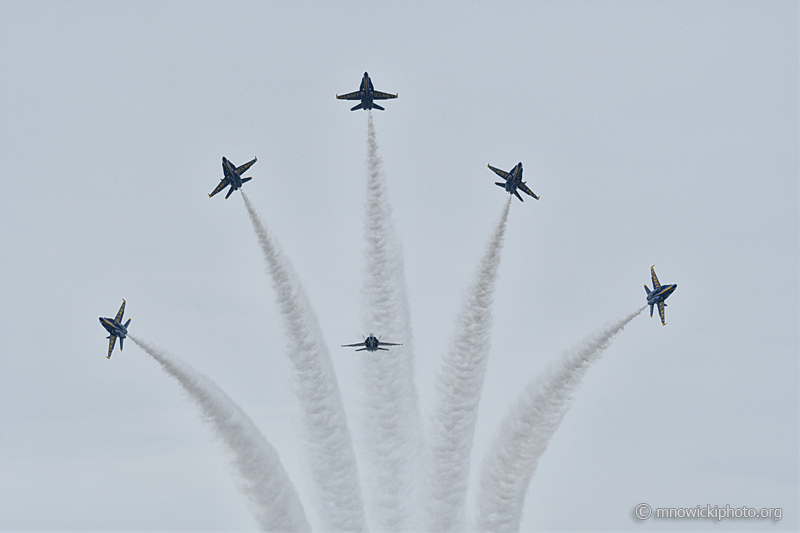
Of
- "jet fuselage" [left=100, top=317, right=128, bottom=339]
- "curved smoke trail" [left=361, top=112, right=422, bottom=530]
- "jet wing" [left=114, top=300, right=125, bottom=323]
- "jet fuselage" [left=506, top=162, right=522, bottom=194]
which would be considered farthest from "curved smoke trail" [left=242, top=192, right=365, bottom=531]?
"jet fuselage" [left=506, top=162, right=522, bottom=194]

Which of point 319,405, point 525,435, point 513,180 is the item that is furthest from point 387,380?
point 513,180

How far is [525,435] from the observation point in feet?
Answer: 295

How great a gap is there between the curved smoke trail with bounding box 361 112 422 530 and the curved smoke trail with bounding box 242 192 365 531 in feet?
9.24

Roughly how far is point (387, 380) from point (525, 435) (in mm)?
13407

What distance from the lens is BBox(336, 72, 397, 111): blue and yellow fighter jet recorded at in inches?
3622

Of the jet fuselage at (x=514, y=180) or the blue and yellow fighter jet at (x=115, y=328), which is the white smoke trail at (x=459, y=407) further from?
the blue and yellow fighter jet at (x=115, y=328)

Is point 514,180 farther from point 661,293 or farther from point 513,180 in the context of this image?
point 661,293

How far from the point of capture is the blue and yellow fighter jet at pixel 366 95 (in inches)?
3622

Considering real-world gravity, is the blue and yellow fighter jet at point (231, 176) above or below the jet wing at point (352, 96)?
below

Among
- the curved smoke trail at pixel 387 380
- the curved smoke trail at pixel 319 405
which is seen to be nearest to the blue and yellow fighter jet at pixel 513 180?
the curved smoke trail at pixel 387 380

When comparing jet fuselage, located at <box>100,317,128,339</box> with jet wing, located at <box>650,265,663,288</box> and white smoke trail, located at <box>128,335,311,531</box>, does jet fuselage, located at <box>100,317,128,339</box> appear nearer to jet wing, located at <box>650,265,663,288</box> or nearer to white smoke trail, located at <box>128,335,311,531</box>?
white smoke trail, located at <box>128,335,311,531</box>

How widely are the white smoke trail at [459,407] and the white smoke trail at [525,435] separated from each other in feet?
7.70

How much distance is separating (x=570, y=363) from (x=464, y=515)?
18323 mm

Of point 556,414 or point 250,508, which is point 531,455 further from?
point 250,508
